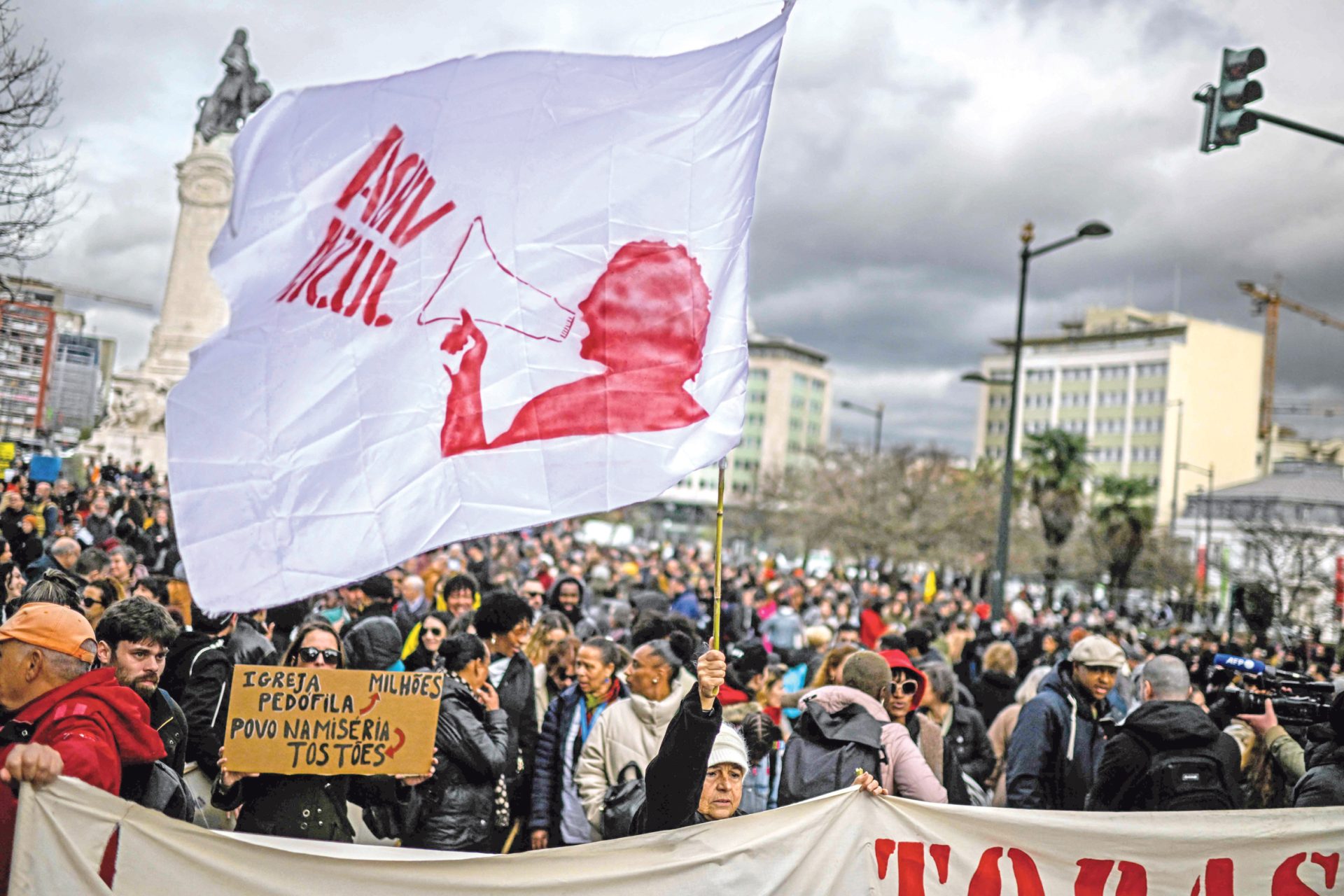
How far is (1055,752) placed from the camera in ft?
20.8

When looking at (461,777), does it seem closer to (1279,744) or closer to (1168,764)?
(1168,764)

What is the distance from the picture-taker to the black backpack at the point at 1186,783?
5.11 metres

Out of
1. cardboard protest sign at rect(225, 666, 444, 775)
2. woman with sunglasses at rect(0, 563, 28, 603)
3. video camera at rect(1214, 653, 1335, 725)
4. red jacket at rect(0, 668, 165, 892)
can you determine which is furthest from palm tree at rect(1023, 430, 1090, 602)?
red jacket at rect(0, 668, 165, 892)

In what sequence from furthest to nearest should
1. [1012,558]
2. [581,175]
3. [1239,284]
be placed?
[1239,284], [1012,558], [581,175]

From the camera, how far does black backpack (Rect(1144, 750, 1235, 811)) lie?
5.11 m

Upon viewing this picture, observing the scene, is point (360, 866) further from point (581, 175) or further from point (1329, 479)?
point (1329, 479)

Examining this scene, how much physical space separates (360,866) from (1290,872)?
3381mm

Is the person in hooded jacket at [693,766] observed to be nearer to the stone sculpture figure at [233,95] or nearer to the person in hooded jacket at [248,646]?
the person in hooded jacket at [248,646]

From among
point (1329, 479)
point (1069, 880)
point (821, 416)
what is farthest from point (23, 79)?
point (821, 416)

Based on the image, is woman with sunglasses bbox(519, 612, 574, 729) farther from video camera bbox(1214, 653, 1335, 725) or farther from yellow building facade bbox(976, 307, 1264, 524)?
yellow building facade bbox(976, 307, 1264, 524)

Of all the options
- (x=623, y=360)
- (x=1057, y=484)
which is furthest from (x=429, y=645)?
(x=1057, y=484)

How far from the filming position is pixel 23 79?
11047 millimetres

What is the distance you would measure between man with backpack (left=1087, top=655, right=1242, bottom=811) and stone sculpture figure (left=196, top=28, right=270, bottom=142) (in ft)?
156

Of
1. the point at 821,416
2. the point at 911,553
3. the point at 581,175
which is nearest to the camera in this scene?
the point at 581,175
